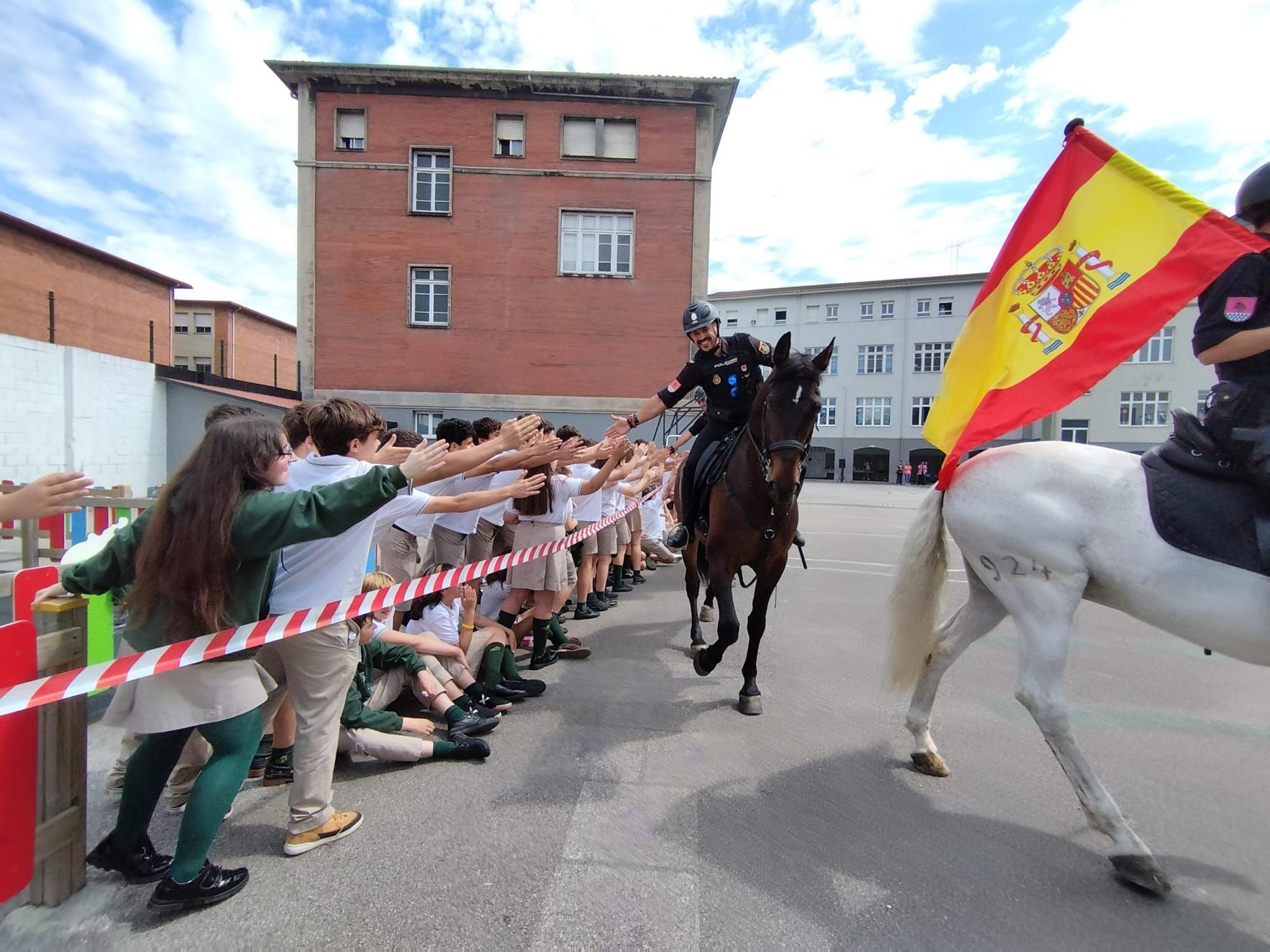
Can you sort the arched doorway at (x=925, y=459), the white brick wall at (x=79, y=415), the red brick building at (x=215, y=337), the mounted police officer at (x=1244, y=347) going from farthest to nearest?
the arched doorway at (x=925, y=459), the red brick building at (x=215, y=337), the white brick wall at (x=79, y=415), the mounted police officer at (x=1244, y=347)

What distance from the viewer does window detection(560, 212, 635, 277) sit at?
2200 centimetres

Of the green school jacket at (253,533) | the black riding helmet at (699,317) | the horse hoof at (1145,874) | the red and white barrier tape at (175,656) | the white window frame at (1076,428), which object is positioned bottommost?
the horse hoof at (1145,874)

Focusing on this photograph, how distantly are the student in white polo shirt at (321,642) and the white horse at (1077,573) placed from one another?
7.45 ft

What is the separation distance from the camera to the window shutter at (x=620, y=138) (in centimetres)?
2195

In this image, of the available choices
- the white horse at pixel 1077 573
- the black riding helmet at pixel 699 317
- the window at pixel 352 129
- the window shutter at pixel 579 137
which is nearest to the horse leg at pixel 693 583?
the black riding helmet at pixel 699 317

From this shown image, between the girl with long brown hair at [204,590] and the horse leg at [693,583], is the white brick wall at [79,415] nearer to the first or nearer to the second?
the horse leg at [693,583]

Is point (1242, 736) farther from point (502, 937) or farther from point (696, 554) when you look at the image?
point (502, 937)

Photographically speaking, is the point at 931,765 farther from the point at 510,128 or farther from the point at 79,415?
the point at 510,128

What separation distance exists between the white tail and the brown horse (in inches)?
29.8

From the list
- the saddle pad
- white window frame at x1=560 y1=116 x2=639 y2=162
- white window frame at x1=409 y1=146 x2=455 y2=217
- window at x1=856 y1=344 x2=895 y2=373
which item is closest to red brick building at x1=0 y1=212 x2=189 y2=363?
white window frame at x1=409 y1=146 x2=455 y2=217

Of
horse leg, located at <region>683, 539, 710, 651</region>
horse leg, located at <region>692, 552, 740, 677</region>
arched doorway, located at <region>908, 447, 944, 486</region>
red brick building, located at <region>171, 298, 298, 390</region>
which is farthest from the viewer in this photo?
arched doorway, located at <region>908, 447, 944, 486</region>

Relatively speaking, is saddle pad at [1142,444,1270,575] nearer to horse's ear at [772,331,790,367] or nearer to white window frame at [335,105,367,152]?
horse's ear at [772,331,790,367]

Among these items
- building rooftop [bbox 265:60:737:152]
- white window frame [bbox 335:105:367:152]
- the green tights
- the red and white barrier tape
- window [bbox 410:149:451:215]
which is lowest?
the green tights

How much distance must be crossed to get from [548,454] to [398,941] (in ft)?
6.98
